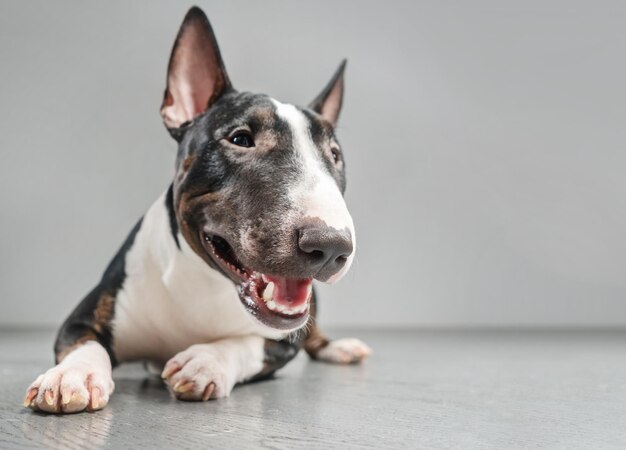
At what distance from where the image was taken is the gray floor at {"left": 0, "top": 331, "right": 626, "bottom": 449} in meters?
1.19

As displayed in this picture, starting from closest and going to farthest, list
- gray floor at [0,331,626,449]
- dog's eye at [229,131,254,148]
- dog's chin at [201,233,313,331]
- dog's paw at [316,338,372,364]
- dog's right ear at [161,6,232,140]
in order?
gray floor at [0,331,626,449] → dog's chin at [201,233,313,331] → dog's eye at [229,131,254,148] → dog's right ear at [161,6,232,140] → dog's paw at [316,338,372,364]

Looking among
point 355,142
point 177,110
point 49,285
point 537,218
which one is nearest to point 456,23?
point 355,142

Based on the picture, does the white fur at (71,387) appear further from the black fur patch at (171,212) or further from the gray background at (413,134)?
the gray background at (413,134)

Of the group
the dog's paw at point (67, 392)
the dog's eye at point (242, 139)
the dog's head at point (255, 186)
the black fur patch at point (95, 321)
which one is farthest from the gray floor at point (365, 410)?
the dog's eye at point (242, 139)

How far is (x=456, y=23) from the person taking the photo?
5.03 meters

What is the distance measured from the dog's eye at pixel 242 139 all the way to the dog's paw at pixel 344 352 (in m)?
1.17

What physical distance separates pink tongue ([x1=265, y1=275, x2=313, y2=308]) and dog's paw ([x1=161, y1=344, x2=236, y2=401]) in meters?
0.24

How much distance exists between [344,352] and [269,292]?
1.18m

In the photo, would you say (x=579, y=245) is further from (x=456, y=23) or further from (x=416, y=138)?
(x=456, y=23)

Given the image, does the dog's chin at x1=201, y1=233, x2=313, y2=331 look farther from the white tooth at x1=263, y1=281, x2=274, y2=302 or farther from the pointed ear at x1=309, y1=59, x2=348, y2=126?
the pointed ear at x1=309, y1=59, x2=348, y2=126

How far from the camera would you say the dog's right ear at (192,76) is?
190 cm

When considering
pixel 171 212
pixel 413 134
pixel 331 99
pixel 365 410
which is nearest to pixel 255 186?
pixel 171 212

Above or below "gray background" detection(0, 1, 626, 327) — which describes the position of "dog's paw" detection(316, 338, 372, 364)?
below

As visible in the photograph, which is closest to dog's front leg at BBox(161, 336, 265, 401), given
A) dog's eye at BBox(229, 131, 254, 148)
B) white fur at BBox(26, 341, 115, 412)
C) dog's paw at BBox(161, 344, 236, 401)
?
dog's paw at BBox(161, 344, 236, 401)
